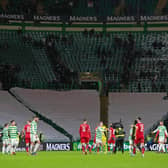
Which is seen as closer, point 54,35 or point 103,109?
point 103,109

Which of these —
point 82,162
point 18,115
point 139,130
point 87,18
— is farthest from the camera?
point 87,18

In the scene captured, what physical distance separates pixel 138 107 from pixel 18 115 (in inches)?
374

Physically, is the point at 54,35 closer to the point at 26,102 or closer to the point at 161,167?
the point at 26,102

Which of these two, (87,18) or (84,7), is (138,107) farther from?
(84,7)

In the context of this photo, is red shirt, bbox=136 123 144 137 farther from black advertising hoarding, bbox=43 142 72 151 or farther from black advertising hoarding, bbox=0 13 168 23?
black advertising hoarding, bbox=0 13 168 23

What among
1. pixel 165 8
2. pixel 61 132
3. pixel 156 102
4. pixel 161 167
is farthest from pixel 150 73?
pixel 161 167

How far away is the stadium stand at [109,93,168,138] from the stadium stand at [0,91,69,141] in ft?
15.7

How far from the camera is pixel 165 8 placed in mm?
46094

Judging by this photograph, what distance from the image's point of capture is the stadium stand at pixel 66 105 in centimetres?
4500

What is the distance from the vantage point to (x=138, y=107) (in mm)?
46125

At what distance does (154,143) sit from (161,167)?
24302mm

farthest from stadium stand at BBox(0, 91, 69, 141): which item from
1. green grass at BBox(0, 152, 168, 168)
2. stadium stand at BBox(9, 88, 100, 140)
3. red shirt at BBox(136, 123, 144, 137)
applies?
green grass at BBox(0, 152, 168, 168)

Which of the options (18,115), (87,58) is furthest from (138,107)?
(18,115)

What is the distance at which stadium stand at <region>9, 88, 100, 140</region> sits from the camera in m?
45.0
